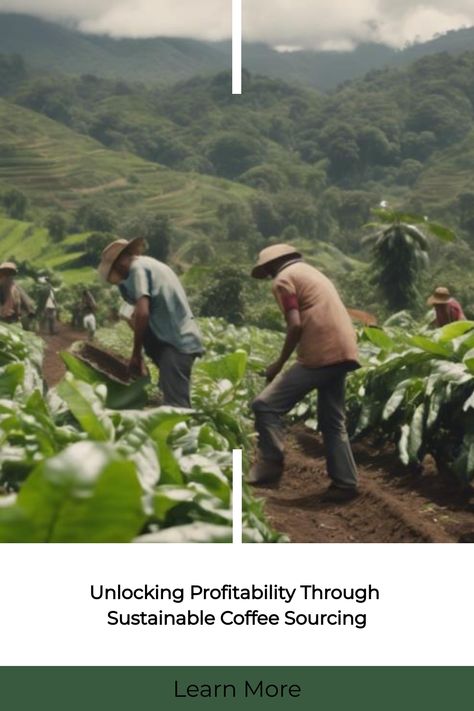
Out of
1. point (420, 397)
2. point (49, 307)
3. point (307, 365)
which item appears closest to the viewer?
point (307, 365)

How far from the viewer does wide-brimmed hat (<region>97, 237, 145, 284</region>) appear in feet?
16.5

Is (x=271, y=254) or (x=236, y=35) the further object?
(x=271, y=254)

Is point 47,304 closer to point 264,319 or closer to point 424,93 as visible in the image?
point 264,319

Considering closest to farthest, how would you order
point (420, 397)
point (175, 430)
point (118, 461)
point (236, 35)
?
point (118, 461) → point (175, 430) → point (236, 35) → point (420, 397)

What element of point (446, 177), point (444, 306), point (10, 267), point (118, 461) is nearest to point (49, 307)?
point (10, 267)

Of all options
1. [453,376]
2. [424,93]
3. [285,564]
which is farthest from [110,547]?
[424,93]

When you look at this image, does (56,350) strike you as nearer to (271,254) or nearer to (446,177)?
(271,254)

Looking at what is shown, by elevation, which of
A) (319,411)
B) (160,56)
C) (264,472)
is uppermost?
(160,56)

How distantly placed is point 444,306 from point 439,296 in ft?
0.52

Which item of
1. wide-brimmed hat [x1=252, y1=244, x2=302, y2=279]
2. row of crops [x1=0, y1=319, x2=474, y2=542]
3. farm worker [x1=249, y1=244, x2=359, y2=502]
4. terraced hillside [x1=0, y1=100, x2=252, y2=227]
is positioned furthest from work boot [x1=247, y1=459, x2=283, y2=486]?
terraced hillside [x1=0, y1=100, x2=252, y2=227]

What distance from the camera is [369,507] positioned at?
5.13m

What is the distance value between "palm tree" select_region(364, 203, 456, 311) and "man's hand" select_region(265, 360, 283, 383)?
625 mm

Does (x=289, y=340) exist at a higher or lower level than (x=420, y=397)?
higher

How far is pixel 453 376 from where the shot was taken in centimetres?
532
